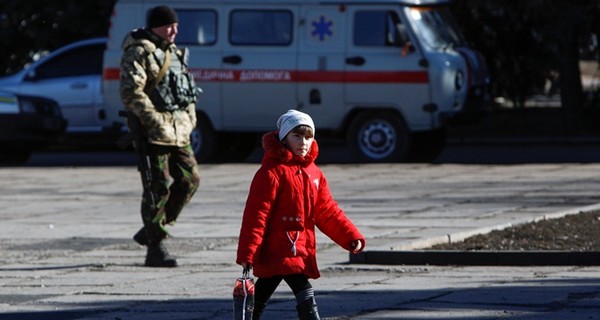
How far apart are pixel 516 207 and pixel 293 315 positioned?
6.34 m

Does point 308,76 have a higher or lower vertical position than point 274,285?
lower

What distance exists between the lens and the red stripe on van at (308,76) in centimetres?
2009

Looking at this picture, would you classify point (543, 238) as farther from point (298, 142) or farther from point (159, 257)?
point (298, 142)

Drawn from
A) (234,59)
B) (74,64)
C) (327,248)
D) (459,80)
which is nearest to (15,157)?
(74,64)

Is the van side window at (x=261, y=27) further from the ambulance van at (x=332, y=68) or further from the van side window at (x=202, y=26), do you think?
→ the van side window at (x=202, y=26)

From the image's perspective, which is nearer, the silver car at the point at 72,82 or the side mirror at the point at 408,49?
the side mirror at the point at 408,49

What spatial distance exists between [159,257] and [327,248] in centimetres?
158

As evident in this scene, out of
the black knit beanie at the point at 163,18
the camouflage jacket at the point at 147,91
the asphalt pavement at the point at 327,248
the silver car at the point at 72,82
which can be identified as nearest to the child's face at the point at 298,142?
the asphalt pavement at the point at 327,248

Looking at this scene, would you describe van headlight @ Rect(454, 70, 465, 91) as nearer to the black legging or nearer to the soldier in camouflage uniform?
the soldier in camouflage uniform

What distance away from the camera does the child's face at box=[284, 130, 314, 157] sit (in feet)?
22.2

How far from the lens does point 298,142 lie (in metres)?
6.76

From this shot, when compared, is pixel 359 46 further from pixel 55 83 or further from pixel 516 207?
pixel 516 207

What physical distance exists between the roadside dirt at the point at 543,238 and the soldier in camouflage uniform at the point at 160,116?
6.12ft

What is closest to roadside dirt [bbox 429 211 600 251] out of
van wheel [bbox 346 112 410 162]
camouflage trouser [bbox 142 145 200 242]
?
camouflage trouser [bbox 142 145 200 242]
